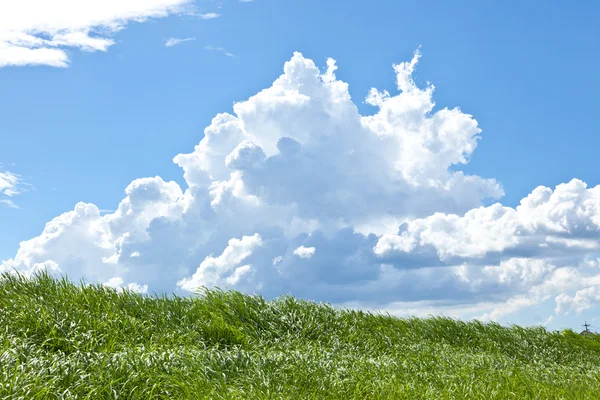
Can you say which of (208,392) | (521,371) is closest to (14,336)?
(208,392)

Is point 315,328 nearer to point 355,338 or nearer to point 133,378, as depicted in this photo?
point 355,338

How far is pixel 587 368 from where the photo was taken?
12664 millimetres

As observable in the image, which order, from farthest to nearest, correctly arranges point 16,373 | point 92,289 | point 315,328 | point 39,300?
point 315,328 → point 92,289 → point 39,300 → point 16,373

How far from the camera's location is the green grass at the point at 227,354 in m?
6.57

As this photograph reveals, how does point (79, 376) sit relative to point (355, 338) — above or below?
below

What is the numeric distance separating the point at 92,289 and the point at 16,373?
162 inches

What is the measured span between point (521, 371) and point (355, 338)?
2968 mm

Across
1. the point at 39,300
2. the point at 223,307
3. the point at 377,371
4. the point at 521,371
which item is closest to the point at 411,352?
the point at 521,371

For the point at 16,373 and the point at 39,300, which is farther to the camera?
the point at 39,300

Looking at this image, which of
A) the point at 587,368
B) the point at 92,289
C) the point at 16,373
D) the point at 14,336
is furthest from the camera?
the point at 587,368

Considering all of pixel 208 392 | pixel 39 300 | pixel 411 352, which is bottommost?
pixel 208 392

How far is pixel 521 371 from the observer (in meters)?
9.89

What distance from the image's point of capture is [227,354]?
769 centimetres

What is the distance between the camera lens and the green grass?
6.57 m
